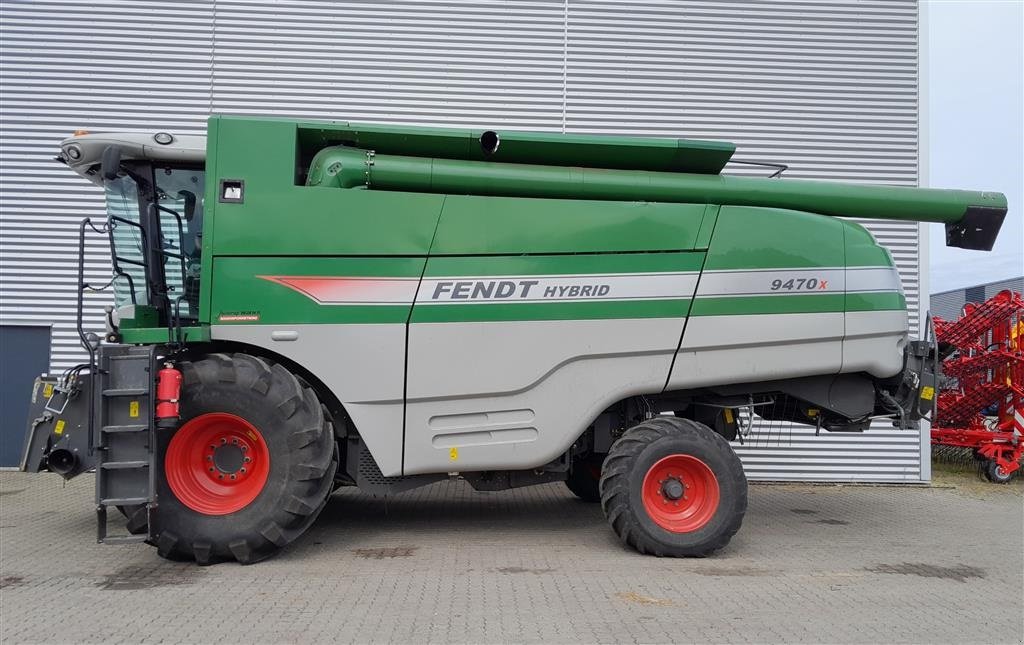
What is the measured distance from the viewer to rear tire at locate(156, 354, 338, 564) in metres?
5.12

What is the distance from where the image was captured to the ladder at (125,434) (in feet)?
16.1

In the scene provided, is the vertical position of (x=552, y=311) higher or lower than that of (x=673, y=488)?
higher

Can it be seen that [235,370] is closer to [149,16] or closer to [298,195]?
[298,195]

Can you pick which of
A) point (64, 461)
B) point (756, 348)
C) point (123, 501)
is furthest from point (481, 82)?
point (123, 501)

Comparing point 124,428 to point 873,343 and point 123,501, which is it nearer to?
point 123,501

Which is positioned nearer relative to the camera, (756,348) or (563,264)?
(563,264)

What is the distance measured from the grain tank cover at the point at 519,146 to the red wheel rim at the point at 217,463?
2279 mm

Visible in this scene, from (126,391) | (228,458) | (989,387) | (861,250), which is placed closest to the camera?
(126,391)

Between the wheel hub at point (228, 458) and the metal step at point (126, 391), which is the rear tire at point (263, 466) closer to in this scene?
the wheel hub at point (228, 458)

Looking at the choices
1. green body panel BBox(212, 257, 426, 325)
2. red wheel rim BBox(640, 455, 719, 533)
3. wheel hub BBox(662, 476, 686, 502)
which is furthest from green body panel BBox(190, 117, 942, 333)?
wheel hub BBox(662, 476, 686, 502)

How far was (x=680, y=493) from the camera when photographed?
18.5ft

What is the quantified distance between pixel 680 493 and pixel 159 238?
4649 millimetres

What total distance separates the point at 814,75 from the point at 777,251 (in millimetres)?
5221

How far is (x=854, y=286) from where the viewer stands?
231 inches
